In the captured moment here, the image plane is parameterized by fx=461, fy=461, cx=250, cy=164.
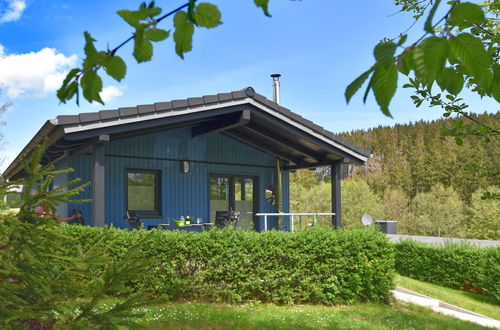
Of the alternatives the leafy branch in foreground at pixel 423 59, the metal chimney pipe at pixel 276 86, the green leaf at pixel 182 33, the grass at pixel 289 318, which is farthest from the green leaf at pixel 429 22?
the metal chimney pipe at pixel 276 86

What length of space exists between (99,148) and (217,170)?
4998 millimetres

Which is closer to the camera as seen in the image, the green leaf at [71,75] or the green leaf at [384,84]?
the green leaf at [384,84]

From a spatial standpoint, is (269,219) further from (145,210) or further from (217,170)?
(145,210)

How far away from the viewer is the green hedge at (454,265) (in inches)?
523

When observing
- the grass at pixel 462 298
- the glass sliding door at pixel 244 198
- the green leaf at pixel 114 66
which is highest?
the green leaf at pixel 114 66

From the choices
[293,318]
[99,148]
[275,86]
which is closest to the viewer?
[293,318]

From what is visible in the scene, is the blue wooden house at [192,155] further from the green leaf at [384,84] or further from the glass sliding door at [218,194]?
the green leaf at [384,84]

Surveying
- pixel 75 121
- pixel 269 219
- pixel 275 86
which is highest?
pixel 275 86

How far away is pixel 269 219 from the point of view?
1488 centimetres

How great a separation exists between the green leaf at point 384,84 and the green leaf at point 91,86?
0.89 metres

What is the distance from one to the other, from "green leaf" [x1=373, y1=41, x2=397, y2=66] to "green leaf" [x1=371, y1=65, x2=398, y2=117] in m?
0.02

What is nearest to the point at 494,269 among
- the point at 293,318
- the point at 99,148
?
the point at 293,318

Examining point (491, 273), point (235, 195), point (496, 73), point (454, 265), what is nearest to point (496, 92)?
point (496, 73)

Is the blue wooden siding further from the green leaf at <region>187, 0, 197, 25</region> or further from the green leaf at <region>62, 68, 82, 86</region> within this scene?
the green leaf at <region>187, 0, 197, 25</region>
